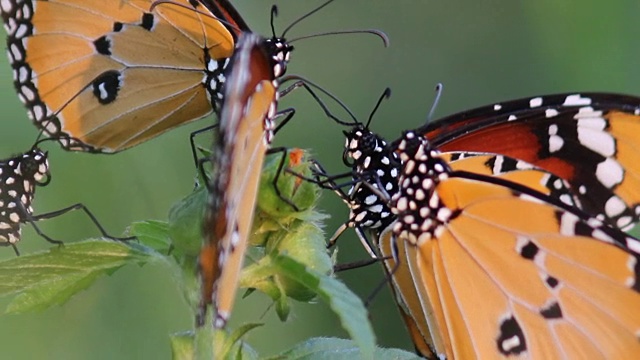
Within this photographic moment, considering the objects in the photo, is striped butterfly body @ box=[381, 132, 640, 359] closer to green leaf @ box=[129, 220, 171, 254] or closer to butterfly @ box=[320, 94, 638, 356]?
butterfly @ box=[320, 94, 638, 356]

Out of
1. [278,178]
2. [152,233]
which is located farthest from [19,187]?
[278,178]

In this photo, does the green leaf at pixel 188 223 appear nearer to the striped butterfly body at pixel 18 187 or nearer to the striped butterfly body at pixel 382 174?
the striped butterfly body at pixel 382 174

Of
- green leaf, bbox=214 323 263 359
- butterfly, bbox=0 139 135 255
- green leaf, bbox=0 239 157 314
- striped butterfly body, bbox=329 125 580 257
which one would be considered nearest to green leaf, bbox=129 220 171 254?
green leaf, bbox=0 239 157 314

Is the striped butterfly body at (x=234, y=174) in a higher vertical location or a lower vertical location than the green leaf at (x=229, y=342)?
higher

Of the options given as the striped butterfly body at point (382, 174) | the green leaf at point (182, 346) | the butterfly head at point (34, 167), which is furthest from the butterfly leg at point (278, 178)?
the butterfly head at point (34, 167)

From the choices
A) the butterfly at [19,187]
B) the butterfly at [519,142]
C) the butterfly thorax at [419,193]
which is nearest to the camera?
the butterfly thorax at [419,193]

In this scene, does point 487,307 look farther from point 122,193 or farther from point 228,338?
point 122,193

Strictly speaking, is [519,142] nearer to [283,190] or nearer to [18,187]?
[283,190]
